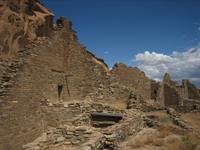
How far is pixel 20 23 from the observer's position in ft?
60.1

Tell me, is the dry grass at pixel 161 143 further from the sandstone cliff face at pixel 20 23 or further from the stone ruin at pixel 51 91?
the sandstone cliff face at pixel 20 23

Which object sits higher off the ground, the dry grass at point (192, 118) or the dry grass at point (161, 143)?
the dry grass at point (192, 118)

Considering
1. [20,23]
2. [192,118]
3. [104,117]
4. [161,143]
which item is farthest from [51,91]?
[192,118]

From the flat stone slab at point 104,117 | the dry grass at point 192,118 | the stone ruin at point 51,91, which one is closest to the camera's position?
the stone ruin at point 51,91

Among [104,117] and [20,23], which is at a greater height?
[20,23]

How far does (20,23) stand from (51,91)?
24.7 ft

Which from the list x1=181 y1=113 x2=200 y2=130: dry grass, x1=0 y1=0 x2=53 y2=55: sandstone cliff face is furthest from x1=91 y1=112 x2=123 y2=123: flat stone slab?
x1=0 y1=0 x2=53 y2=55: sandstone cliff face

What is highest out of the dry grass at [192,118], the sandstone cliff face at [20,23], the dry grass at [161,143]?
the sandstone cliff face at [20,23]

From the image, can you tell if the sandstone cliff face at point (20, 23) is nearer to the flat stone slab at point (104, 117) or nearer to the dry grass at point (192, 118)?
the flat stone slab at point (104, 117)

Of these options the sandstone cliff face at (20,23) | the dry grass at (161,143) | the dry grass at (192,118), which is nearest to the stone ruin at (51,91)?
the sandstone cliff face at (20,23)

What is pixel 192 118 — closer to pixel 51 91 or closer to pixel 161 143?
pixel 161 143

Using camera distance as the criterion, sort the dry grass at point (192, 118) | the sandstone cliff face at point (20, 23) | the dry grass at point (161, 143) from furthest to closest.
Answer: the sandstone cliff face at point (20, 23), the dry grass at point (192, 118), the dry grass at point (161, 143)

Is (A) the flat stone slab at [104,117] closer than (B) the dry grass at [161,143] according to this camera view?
No

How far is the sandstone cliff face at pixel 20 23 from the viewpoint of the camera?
17156 mm
